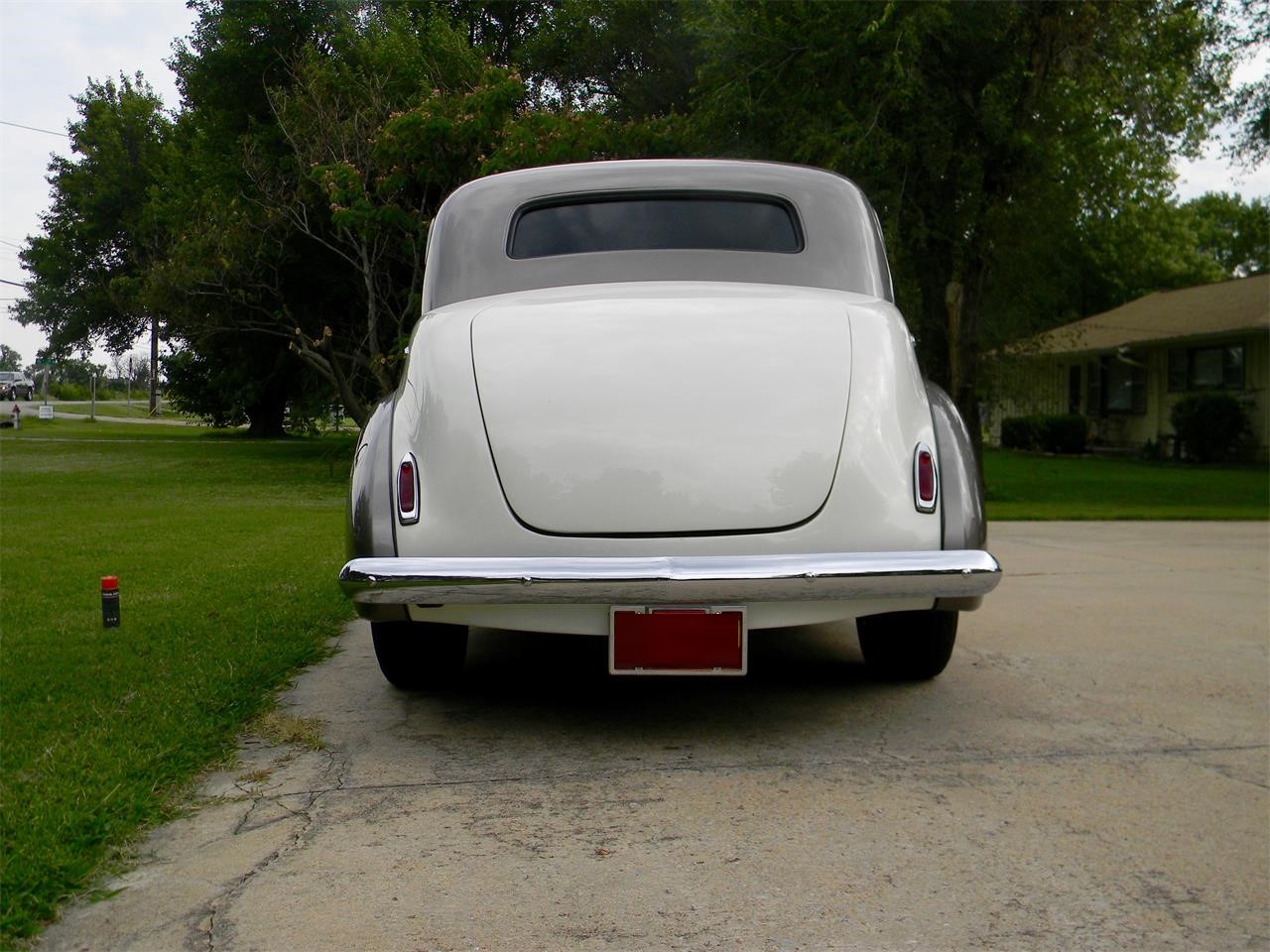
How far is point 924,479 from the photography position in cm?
363

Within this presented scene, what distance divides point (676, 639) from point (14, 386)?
65.1 metres

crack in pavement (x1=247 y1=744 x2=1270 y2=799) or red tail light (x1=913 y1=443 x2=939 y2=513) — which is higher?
red tail light (x1=913 y1=443 x2=939 y2=513)

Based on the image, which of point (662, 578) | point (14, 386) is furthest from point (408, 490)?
point (14, 386)

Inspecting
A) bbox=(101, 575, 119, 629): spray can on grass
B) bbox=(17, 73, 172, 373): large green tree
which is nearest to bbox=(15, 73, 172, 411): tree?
bbox=(17, 73, 172, 373): large green tree

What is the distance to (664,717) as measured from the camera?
4016mm

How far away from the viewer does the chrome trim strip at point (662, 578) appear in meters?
3.24

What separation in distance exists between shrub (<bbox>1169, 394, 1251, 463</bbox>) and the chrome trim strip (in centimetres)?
2478

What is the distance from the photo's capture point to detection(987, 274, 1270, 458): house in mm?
25625

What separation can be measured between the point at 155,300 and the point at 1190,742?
19044 millimetres

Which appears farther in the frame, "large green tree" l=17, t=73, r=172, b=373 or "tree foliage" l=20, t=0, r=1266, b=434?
"large green tree" l=17, t=73, r=172, b=373

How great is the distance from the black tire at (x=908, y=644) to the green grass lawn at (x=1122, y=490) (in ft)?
29.0

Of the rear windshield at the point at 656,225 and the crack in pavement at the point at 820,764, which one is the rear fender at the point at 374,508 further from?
the rear windshield at the point at 656,225

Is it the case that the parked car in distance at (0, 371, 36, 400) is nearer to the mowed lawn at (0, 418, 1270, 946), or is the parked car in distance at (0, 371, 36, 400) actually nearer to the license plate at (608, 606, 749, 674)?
the mowed lawn at (0, 418, 1270, 946)

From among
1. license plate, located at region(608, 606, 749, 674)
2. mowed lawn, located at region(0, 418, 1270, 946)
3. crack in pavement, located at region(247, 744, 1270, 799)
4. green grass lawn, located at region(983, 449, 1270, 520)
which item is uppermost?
license plate, located at region(608, 606, 749, 674)
